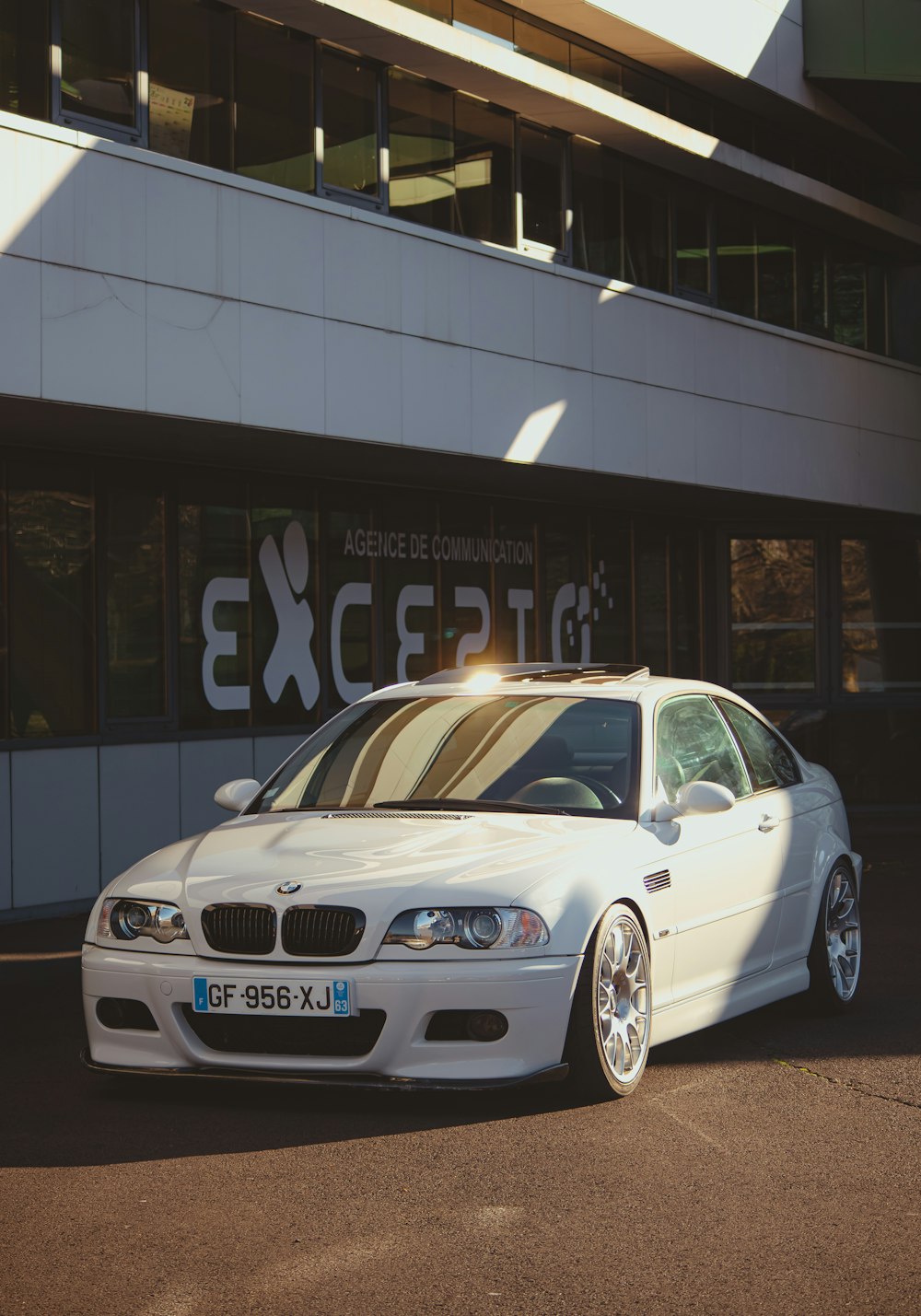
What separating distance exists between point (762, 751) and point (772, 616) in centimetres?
1403

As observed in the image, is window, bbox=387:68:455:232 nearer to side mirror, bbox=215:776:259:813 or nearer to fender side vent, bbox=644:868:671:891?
side mirror, bbox=215:776:259:813

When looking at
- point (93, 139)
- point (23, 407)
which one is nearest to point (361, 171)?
point (93, 139)

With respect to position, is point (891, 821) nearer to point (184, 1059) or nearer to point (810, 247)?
point (810, 247)

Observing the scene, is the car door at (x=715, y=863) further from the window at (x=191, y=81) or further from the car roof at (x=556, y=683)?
the window at (x=191, y=81)

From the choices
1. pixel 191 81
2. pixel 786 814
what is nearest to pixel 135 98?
pixel 191 81

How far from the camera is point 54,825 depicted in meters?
13.4

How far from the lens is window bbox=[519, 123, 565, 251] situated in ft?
55.6

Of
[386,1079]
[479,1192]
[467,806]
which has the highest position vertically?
[467,806]

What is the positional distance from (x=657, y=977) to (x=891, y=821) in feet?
47.3

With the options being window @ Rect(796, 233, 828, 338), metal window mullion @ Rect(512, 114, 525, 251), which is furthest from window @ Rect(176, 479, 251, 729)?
window @ Rect(796, 233, 828, 338)

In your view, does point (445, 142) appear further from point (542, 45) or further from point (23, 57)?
point (23, 57)

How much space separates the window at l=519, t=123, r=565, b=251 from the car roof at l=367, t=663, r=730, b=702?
362 inches

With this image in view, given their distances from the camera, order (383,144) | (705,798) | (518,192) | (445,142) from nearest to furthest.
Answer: (705,798) < (383,144) < (445,142) < (518,192)

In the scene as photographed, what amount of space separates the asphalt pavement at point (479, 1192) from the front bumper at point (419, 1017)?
0.19m
